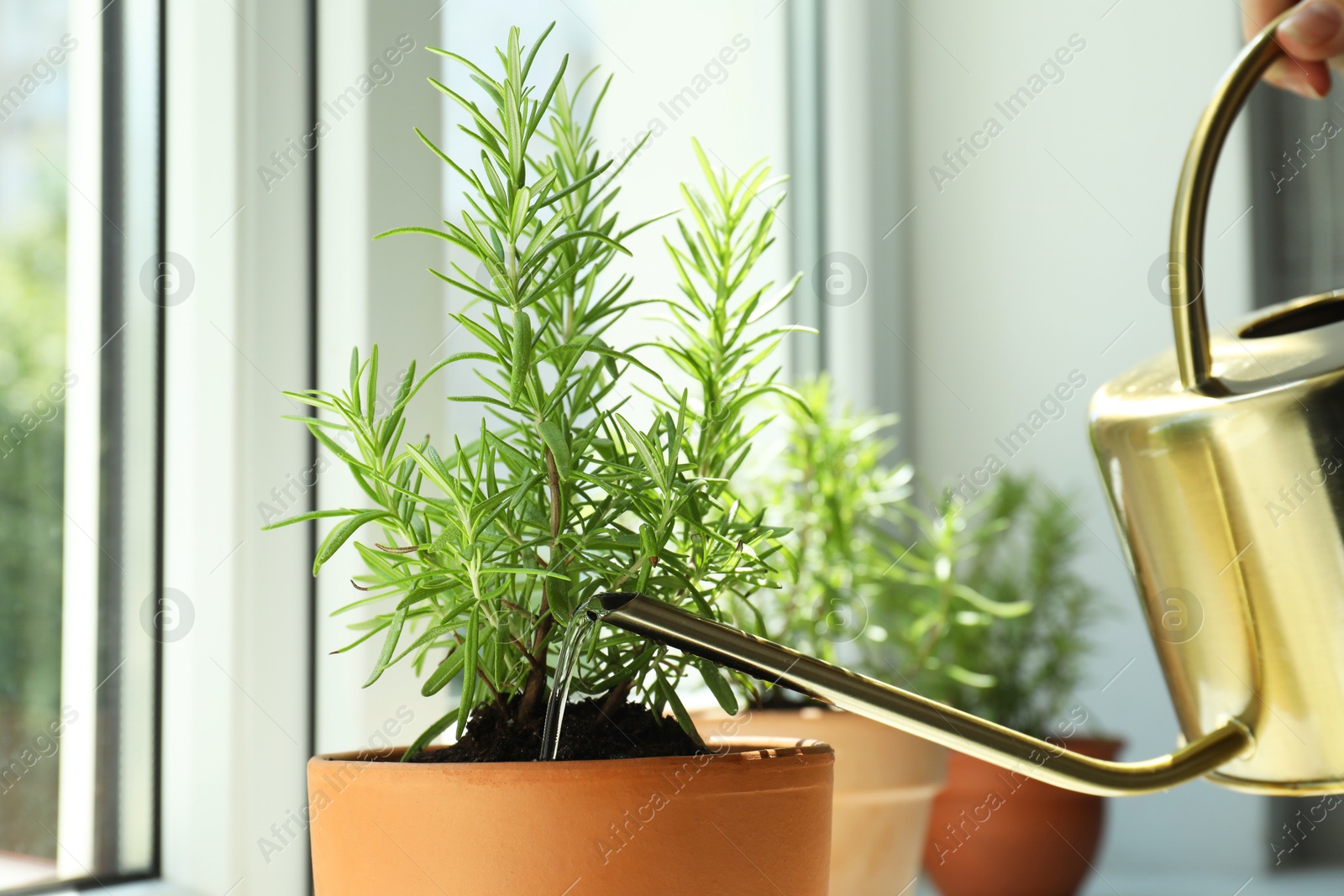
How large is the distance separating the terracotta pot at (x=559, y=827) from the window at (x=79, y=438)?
0.27 m

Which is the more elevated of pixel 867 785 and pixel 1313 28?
pixel 1313 28

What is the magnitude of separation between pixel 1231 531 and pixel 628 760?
0.25 meters

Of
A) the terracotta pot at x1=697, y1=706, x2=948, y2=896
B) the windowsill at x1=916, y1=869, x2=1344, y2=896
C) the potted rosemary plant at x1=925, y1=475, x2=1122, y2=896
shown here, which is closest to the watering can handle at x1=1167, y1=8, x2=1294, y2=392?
the terracotta pot at x1=697, y1=706, x2=948, y2=896

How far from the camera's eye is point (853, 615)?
0.91 m

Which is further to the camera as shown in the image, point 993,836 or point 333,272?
point 993,836

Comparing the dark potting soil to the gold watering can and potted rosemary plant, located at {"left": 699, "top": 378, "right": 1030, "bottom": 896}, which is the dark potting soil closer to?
the gold watering can

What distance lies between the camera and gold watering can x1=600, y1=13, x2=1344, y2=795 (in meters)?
0.37

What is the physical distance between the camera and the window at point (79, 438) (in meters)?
0.49

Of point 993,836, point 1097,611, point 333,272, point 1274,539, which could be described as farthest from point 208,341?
point 1097,611

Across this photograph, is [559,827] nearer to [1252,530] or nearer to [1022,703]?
[1252,530]

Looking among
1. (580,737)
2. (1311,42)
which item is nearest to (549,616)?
(580,737)

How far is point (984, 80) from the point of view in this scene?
1.29m

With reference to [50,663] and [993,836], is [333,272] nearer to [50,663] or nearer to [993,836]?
[50,663]

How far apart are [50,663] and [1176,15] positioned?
1238mm
